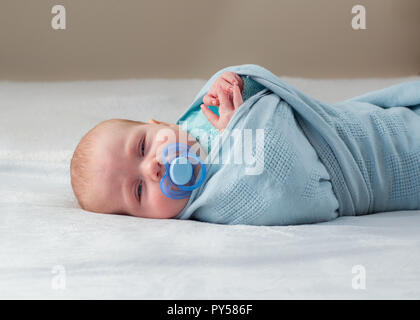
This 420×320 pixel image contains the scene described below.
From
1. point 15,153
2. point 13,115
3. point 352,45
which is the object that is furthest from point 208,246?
point 352,45

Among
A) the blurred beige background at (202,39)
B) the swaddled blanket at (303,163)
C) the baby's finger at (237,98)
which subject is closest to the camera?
the swaddled blanket at (303,163)

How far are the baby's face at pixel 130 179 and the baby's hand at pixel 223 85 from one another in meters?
0.16

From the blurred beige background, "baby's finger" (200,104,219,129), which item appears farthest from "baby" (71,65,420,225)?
the blurred beige background

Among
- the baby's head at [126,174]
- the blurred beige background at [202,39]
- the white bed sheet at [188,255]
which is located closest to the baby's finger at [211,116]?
the baby's head at [126,174]

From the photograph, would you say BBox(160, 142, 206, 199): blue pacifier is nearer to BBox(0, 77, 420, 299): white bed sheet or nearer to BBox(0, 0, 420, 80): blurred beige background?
BBox(0, 77, 420, 299): white bed sheet

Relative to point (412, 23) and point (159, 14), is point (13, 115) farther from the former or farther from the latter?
point (412, 23)

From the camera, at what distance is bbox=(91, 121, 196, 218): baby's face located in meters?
1.14

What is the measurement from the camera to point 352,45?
9.66 ft

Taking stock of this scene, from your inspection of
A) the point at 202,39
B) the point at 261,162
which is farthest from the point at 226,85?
the point at 202,39

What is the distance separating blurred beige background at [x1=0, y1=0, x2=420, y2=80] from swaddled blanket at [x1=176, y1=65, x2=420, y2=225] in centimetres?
155

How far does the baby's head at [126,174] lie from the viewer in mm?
1141

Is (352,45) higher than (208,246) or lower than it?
higher

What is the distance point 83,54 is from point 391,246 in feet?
6.79

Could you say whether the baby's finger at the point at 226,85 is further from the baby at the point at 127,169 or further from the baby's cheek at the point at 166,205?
the baby's cheek at the point at 166,205
